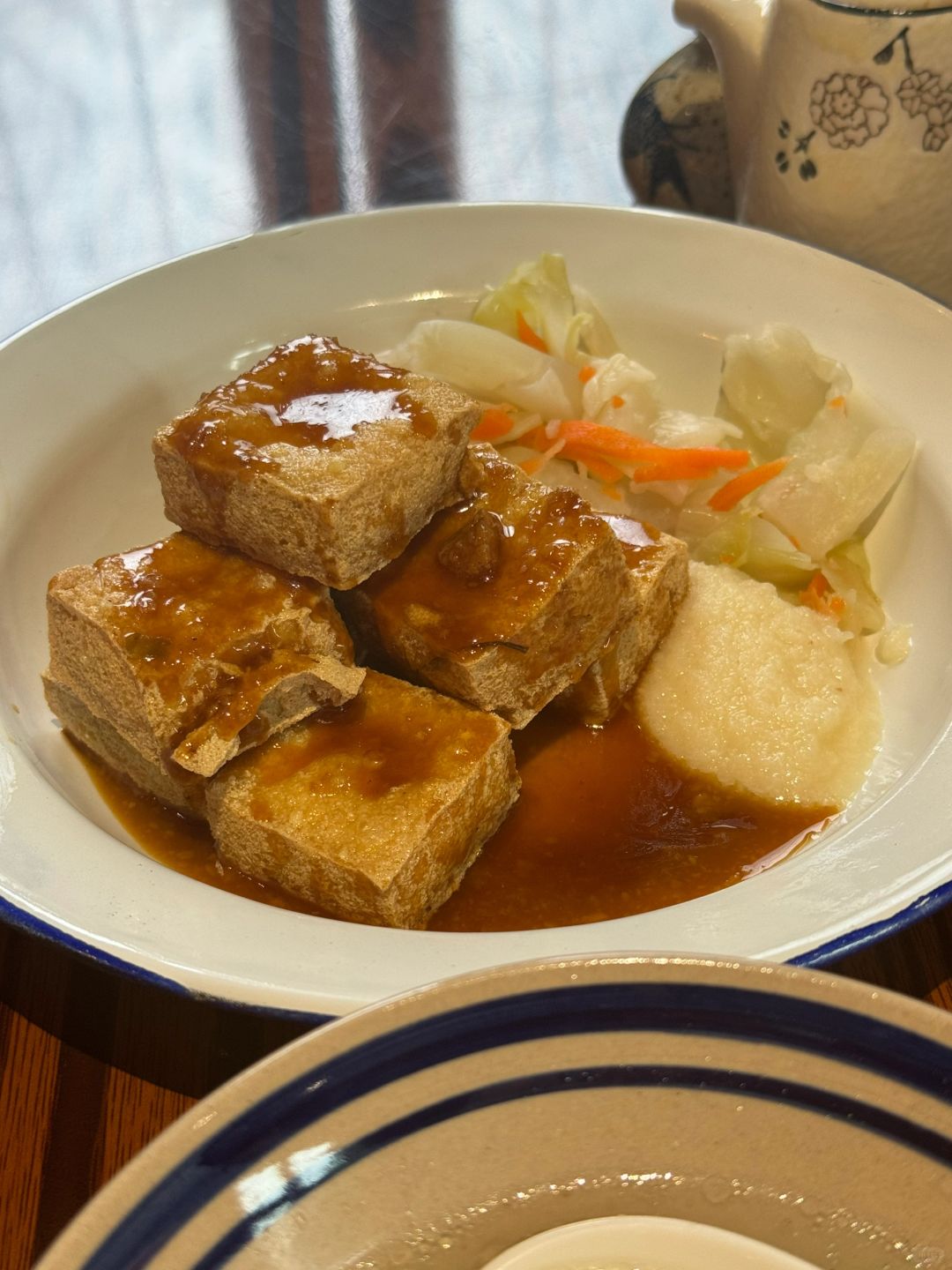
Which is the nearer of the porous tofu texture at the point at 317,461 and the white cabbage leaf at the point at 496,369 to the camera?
the porous tofu texture at the point at 317,461

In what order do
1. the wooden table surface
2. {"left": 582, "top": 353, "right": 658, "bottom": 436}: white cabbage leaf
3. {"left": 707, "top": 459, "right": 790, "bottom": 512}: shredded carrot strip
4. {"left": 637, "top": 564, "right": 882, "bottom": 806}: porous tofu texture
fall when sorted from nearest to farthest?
{"left": 637, "top": 564, "right": 882, "bottom": 806}: porous tofu texture, {"left": 707, "top": 459, "right": 790, "bottom": 512}: shredded carrot strip, {"left": 582, "top": 353, "right": 658, "bottom": 436}: white cabbage leaf, the wooden table surface

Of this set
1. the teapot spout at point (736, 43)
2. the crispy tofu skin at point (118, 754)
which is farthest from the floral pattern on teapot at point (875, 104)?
the crispy tofu skin at point (118, 754)

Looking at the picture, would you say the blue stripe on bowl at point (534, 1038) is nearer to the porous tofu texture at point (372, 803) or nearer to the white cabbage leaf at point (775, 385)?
the porous tofu texture at point (372, 803)

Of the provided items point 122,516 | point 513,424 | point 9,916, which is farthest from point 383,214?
point 9,916

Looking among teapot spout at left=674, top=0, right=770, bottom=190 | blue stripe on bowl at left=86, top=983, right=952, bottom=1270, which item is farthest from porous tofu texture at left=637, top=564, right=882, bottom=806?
blue stripe on bowl at left=86, top=983, right=952, bottom=1270

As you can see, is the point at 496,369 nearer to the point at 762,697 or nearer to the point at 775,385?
the point at 775,385

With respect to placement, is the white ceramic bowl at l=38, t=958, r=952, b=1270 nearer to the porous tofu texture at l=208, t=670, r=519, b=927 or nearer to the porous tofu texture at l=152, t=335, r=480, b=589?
the porous tofu texture at l=208, t=670, r=519, b=927

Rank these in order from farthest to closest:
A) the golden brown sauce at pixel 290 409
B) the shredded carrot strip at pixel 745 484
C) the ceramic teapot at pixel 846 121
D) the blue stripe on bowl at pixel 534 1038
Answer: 1. the shredded carrot strip at pixel 745 484
2. the ceramic teapot at pixel 846 121
3. the golden brown sauce at pixel 290 409
4. the blue stripe on bowl at pixel 534 1038
